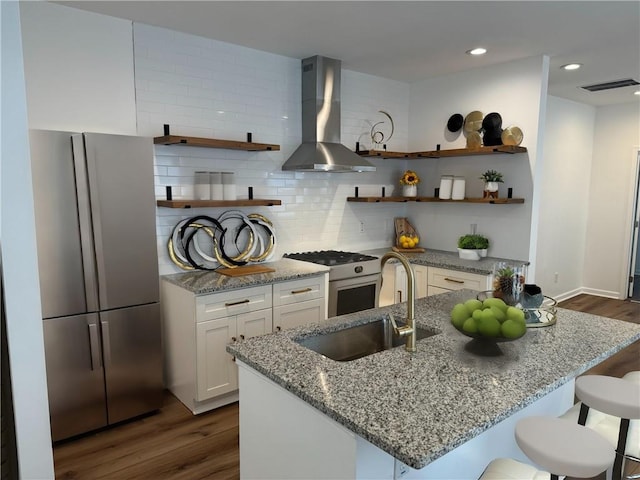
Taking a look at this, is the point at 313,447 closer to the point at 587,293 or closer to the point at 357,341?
the point at 357,341

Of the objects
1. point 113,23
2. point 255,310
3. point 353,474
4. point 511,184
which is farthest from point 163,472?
point 511,184

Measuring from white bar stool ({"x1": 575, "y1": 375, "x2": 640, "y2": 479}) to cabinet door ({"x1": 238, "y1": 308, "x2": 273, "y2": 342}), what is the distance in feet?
6.76

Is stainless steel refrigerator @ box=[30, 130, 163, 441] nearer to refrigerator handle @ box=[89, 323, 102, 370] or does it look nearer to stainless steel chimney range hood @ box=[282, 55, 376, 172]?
refrigerator handle @ box=[89, 323, 102, 370]

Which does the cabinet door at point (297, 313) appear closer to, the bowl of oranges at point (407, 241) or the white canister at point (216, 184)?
the white canister at point (216, 184)

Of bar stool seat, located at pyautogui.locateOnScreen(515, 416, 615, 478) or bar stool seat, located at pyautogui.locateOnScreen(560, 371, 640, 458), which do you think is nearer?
bar stool seat, located at pyautogui.locateOnScreen(515, 416, 615, 478)

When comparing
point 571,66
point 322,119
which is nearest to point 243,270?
point 322,119

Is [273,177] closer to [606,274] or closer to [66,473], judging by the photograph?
[66,473]

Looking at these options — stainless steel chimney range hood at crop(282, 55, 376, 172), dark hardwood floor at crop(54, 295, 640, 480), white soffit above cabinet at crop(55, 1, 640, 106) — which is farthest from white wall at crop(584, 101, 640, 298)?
dark hardwood floor at crop(54, 295, 640, 480)

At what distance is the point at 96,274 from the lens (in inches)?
106

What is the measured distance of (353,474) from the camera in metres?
1.28

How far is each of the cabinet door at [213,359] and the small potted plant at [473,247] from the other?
2321 mm

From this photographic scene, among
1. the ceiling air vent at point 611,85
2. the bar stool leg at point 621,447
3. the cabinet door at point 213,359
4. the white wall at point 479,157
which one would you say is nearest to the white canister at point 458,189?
the white wall at point 479,157

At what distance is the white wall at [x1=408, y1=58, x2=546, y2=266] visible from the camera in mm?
3951

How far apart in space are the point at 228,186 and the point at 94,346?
145cm
